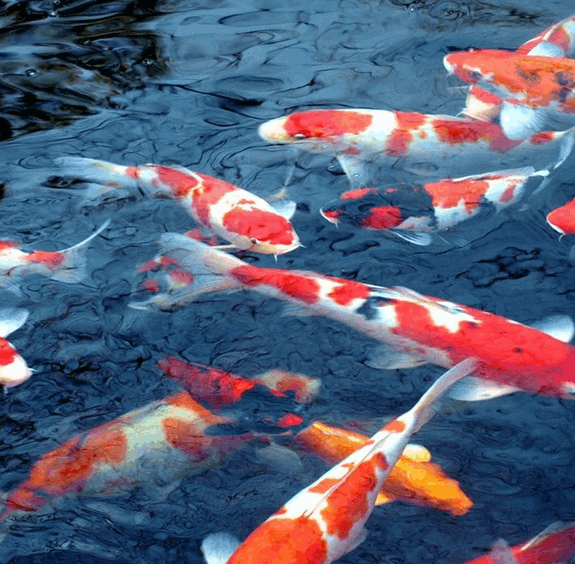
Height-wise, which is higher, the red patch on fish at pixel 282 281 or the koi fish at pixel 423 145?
the koi fish at pixel 423 145

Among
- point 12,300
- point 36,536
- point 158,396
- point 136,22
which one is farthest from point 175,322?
point 136,22

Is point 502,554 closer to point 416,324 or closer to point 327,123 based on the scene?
point 416,324

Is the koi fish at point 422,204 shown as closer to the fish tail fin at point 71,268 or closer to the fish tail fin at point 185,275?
the fish tail fin at point 185,275

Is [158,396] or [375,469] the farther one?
[158,396]

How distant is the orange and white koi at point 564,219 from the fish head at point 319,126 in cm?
103

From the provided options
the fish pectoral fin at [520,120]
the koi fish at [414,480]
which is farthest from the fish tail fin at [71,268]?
the fish pectoral fin at [520,120]

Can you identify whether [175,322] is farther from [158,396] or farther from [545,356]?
[545,356]

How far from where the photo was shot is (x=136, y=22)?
564 centimetres

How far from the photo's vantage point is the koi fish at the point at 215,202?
3895mm

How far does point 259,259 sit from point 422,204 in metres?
0.78

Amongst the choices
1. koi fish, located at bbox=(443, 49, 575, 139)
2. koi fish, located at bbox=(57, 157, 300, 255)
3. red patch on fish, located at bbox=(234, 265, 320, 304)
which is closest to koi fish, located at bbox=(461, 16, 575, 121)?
koi fish, located at bbox=(443, 49, 575, 139)

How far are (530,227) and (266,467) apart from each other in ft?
5.82

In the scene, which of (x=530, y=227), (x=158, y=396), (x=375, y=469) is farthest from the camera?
(x=530, y=227)

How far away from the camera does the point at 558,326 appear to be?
3574 mm
